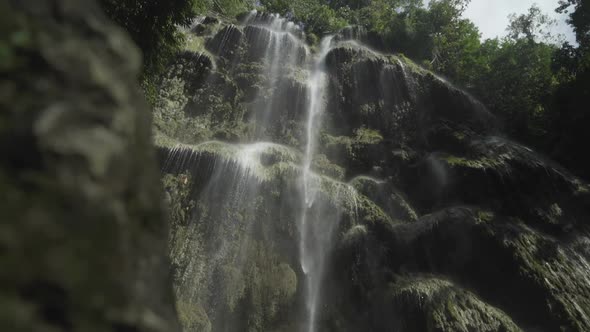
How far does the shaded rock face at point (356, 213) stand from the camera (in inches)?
327

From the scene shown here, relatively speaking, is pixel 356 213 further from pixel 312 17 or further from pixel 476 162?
pixel 312 17

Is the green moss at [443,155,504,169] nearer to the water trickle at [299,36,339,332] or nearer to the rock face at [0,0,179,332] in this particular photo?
the water trickle at [299,36,339,332]

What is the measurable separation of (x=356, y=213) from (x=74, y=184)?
31.5ft

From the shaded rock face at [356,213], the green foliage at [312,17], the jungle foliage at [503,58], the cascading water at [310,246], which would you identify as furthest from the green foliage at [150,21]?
the green foliage at [312,17]

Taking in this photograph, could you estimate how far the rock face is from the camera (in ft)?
2.58

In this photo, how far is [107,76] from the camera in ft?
3.75

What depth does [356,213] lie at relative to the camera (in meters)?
10.1

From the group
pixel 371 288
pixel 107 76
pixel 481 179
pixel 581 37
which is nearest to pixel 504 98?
pixel 581 37

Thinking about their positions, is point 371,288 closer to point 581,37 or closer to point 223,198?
point 223,198

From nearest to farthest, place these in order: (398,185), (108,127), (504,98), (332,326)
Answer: (108,127)
(332,326)
(398,185)
(504,98)

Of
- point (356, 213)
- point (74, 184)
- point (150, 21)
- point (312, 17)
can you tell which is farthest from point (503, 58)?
point (74, 184)

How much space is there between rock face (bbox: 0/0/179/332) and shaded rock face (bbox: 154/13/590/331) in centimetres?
778

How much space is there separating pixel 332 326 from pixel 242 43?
41.8ft

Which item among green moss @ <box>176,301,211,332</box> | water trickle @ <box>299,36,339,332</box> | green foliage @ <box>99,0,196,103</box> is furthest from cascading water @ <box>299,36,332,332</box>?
green foliage @ <box>99,0,196,103</box>
